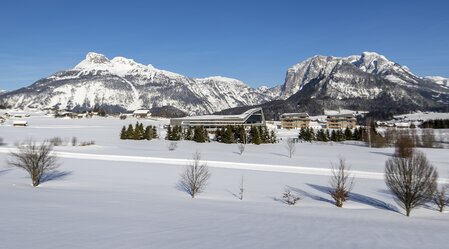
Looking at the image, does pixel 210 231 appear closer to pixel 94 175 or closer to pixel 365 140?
pixel 94 175

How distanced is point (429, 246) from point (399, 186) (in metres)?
13.8

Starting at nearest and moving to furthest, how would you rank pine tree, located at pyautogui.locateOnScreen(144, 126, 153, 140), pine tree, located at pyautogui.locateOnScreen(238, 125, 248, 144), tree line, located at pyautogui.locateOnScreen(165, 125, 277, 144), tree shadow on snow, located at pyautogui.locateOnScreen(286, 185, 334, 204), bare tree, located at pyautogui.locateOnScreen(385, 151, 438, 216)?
bare tree, located at pyautogui.locateOnScreen(385, 151, 438, 216)
tree shadow on snow, located at pyautogui.locateOnScreen(286, 185, 334, 204)
tree line, located at pyautogui.locateOnScreen(165, 125, 277, 144)
pine tree, located at pyautogui.locateOnScreen(238, 125, 248, 144)
pine tree, located at pyautogui.locateOnScreen(144, 126, 153, 140)

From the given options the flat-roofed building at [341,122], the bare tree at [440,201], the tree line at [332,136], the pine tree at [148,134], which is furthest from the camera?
the flat-roofed building at [341,122]

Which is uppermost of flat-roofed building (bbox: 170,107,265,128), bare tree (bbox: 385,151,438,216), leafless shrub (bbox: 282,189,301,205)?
flat-roofed building (bbox: 170,107,265,128)

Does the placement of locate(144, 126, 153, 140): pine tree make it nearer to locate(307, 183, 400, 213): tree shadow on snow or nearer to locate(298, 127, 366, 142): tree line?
locate(298, 127, 366, 142): tree line

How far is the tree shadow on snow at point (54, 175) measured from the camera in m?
40.5

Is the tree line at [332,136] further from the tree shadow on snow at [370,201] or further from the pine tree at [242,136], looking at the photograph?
the tree shadow on snow at [370,201]

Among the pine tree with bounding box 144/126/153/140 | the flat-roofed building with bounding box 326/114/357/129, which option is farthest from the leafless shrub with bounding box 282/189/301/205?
the flat-roofed building with bounding box 326/114/357/129

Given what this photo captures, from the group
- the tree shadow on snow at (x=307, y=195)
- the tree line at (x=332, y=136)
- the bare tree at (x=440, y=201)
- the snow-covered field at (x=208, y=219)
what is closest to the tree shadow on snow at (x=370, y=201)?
the snow-covered field at (x=208, y=219)

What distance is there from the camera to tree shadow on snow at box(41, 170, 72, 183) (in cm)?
4049

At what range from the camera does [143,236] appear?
48.5 feet

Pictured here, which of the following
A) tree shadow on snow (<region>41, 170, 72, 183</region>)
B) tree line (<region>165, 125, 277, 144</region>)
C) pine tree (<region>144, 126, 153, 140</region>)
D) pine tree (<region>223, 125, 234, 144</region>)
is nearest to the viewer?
tree shadow on snow (<region>41, 170, 72, 183</region>)

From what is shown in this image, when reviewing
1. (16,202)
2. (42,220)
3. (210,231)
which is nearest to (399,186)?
(210,231)

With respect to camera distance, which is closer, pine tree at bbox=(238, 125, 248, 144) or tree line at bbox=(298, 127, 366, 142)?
pine tree at bbox=(238, 125, 248, 144)
